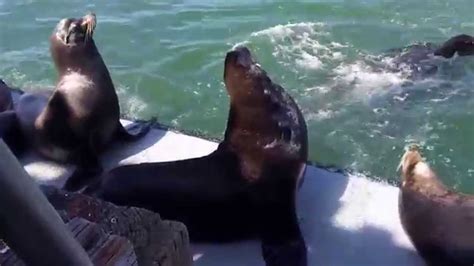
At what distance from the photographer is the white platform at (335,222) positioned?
11.9 feet

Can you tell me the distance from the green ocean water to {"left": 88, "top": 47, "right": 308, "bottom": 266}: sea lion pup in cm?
191

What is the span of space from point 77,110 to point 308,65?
3.43 meters

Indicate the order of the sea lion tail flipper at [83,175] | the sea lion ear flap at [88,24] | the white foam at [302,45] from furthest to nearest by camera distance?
the white foam at [302,45], the sea lion ear flap at [88,24], the sea lion tail flipper at [83,175]

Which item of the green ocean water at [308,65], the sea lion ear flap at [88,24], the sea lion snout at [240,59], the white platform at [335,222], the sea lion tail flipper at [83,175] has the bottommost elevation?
the green ocean water at [308,65]

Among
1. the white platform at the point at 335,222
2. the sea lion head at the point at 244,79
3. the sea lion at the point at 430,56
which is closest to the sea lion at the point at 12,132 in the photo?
the white platform at the point at 335,222

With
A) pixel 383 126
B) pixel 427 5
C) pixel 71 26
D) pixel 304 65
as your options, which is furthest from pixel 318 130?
pixel 427 5

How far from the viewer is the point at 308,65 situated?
25.1 ft

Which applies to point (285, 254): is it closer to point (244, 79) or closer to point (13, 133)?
point (244, 79)

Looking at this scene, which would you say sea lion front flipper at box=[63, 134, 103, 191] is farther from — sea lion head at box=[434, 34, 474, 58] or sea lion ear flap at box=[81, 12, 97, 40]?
sea lion head at box=[434, 34, 474, 58]

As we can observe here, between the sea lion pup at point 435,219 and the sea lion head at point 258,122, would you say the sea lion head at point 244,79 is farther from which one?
the sea lion pup at point 435,219

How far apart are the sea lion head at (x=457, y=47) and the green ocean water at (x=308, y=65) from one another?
0.08 m

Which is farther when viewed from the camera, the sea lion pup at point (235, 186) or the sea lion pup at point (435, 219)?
A: the sea lion pup at point (235, 186)

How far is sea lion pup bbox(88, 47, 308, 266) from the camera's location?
378 cm

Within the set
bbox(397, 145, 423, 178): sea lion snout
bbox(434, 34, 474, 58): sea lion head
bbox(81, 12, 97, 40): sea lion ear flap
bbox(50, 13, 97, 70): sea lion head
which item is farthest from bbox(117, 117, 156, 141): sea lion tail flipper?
bbox(434, 34, 474, 58): sea lion head
